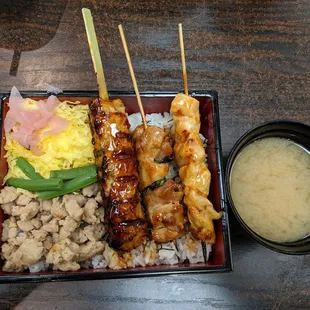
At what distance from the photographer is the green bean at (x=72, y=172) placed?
8.60 feet

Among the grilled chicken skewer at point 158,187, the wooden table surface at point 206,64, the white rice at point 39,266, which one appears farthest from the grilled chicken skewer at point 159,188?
the white rice at point 39,266

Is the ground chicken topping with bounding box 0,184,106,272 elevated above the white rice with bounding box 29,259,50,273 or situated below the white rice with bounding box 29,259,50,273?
above

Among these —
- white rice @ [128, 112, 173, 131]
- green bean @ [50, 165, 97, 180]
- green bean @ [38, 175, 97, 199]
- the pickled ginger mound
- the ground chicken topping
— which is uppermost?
white rice @ [128, 112, 173, 131]

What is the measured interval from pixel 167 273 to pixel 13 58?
2.02m

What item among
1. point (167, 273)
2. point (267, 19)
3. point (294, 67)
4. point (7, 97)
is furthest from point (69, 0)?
point (167, 273)

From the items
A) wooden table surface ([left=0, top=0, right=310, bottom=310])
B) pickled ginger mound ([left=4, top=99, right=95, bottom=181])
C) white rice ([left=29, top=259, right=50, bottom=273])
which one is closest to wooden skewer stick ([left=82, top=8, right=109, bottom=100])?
pickled ginger mound ([left=4, top=99, right=95, bottom=181])

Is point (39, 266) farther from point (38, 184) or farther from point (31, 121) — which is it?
point (31, 121)

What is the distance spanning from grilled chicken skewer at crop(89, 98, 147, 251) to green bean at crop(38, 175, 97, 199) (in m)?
0.10

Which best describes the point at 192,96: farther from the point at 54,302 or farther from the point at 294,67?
the point at 54,302

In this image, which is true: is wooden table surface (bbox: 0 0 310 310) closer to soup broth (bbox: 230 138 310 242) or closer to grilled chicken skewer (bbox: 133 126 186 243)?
soup broth (bbox: 230 138 310 242)

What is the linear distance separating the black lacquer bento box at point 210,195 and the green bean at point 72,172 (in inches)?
14.4

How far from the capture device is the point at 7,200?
101 inches

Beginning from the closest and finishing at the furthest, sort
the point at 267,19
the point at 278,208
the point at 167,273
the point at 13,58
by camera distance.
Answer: the point at 167,273, the point at 278,208, the point at 13,58, the point at 267,19

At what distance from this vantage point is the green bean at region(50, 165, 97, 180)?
2.62 m
